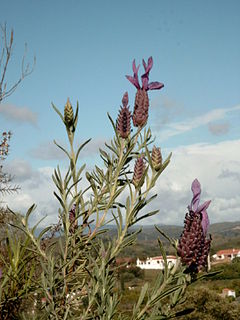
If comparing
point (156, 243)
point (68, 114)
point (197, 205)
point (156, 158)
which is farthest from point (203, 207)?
point (156, 243)

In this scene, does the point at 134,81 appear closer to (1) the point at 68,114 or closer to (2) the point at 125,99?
(2) the point at 125,99

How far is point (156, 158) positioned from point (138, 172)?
8cm

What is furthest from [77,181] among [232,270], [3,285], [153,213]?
[232,270]

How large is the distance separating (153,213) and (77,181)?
265 millimetres

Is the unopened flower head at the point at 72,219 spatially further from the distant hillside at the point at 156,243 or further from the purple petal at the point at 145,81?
the purple petal at the point at 145,81

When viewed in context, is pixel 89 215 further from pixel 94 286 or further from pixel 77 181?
pixel 94 286

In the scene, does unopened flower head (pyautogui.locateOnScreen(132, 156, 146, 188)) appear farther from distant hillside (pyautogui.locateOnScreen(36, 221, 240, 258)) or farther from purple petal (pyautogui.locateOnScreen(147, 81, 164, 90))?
purple petal (pyautogui.locateOnScreen(147, 81, 164, 90))

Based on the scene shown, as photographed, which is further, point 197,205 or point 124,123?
point 124,123

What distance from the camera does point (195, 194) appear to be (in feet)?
3.36

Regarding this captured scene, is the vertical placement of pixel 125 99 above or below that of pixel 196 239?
above

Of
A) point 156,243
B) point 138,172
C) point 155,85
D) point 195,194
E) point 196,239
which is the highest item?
point 155,85

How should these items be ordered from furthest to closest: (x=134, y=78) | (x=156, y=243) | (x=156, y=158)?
1. (x=156, y=243)
2. (x=134, y=78)
3. (x=156, y=158)

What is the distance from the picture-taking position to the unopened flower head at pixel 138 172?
1.28 meters

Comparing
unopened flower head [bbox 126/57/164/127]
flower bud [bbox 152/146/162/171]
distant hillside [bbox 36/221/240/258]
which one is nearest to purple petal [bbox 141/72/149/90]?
unopened flower head [bbox 126/57/164/127]
